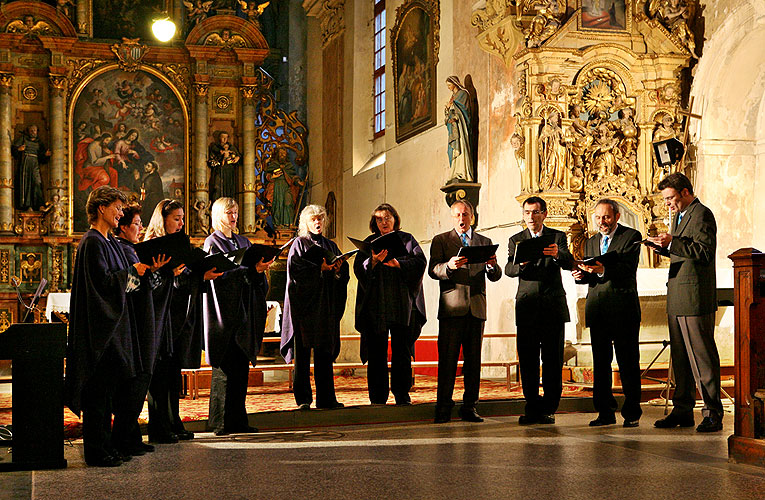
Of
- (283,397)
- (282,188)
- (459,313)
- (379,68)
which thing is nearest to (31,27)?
(282,188)

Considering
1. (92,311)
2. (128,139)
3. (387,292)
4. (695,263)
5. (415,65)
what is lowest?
(92,311)

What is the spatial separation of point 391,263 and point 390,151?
8.33m

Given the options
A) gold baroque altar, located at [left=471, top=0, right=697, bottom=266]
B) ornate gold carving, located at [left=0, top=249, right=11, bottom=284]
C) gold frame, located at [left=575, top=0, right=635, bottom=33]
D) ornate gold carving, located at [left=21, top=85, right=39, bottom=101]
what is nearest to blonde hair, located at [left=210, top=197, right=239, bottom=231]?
gold baroque altar, located at [left=471, top=0, right=697, bottom=266]

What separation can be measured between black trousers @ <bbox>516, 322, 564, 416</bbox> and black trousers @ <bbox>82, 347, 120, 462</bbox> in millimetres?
2985

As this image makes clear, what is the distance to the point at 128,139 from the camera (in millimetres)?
17531

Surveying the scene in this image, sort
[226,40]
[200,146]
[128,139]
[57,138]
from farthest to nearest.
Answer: [226,40] < [200,146] < [128,139] < [57,138]

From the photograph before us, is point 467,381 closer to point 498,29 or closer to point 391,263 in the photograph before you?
point 391,263

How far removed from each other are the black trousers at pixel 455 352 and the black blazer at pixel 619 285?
886 millimetres

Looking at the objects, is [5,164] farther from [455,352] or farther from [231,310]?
[455,352]

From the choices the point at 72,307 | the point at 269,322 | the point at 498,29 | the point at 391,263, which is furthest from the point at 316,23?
the point at 72,307

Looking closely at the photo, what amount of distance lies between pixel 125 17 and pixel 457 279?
40.2ft

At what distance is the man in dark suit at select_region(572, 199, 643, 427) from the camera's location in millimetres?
7086

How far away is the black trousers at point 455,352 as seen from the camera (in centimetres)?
752

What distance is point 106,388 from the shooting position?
5.56m
